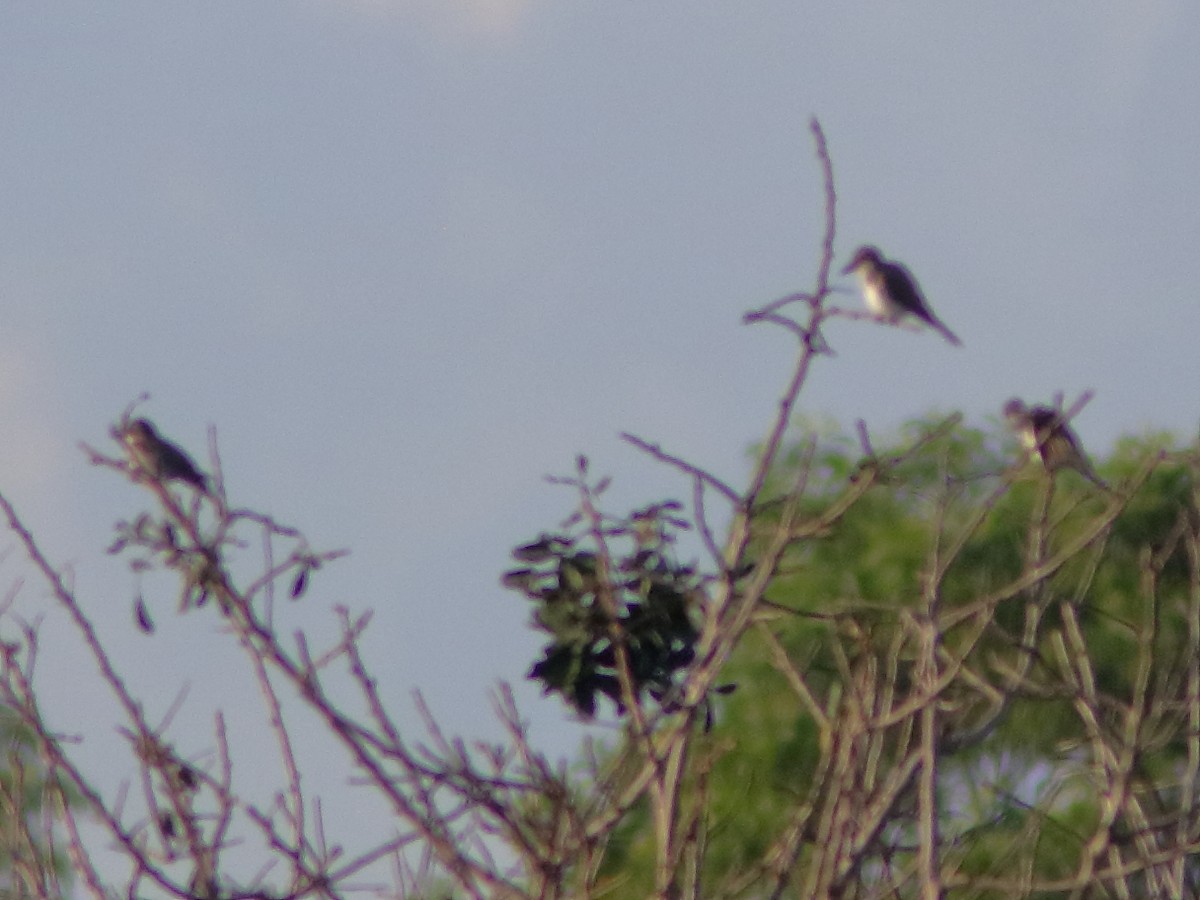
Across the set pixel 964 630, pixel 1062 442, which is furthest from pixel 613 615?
pixel 964 630

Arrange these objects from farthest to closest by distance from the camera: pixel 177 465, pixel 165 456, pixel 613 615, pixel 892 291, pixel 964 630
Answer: pixel 964 630, pixel 892 291, pixel 177 465, pixel 165 456, pixel 613 615

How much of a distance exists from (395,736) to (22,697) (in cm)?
102

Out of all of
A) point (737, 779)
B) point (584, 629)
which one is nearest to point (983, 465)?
point (737, 779)

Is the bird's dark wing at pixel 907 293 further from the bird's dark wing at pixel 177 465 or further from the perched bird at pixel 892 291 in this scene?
the bird's dark wing at pixel 177 465

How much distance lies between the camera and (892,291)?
1132 cm

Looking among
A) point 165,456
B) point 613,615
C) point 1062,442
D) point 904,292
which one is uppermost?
point 904,292

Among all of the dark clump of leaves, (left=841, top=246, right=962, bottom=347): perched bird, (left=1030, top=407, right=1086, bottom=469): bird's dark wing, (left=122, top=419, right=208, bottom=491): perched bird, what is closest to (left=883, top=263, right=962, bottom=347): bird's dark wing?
(left=841, top=246, right=962, bottom=347): perched bird

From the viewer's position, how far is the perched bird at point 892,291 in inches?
442

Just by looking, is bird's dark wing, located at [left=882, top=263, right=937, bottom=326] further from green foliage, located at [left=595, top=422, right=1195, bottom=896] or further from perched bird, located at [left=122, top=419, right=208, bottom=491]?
perched bird, located at [left=122, top=419, right=208, bottom=491]

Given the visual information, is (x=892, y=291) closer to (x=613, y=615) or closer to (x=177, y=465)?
(x=177, y=465)

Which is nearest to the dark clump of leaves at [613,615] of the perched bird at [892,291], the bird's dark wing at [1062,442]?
the bird's dark wing at [1062,442]

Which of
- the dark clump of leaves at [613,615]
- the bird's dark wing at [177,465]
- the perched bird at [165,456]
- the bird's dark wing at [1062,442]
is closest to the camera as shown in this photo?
the dark clump of leaves at [613,615]

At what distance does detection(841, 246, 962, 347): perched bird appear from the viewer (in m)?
11.2

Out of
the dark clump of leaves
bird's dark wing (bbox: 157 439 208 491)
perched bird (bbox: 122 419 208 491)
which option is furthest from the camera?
bird's dark wing (bbox: 157 439 208 491)
